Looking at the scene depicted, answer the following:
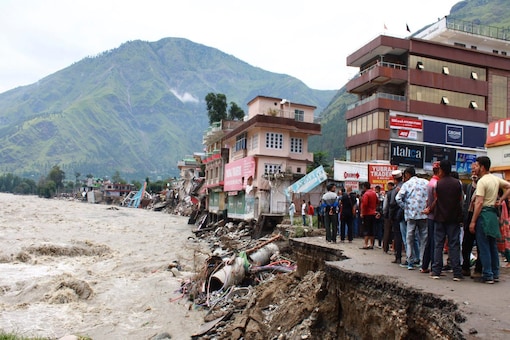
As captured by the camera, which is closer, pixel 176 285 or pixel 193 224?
pixel 176 285

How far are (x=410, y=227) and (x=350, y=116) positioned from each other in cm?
3209

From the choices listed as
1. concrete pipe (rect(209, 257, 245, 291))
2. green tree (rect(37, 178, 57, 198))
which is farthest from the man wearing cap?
green tree (rect(37, 178, 57, 198))

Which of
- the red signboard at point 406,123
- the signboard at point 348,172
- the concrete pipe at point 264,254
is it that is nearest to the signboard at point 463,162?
the red signboard at point 406,123

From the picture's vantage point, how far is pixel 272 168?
107 ft

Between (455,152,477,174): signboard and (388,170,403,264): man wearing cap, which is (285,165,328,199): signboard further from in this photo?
(455,152,477,174): signboard

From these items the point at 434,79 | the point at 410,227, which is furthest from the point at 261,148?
the point at 410,227

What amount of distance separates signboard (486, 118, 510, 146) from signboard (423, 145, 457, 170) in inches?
683

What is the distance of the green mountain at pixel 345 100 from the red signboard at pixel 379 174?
223 ft

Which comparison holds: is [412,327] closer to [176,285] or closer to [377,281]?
[377,281]

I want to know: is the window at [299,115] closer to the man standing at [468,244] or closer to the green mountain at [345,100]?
the man standing at [468,244]

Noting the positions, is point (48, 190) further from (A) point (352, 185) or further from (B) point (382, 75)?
(A) point (352, 185)

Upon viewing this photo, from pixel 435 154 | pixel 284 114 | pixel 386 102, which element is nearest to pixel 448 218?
pixel 386 102

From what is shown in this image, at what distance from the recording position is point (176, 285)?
17.1 m

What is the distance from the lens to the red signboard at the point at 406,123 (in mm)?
33469
